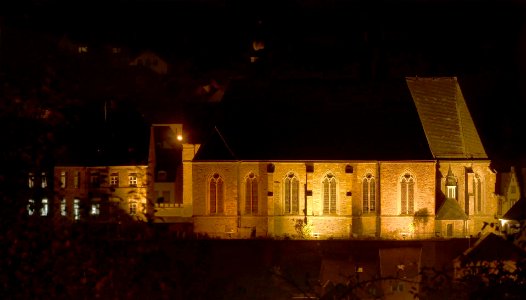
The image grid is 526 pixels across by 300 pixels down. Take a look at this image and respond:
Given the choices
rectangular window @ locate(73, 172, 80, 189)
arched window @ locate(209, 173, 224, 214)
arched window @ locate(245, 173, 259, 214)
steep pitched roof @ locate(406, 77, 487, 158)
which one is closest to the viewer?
rectangular window @ locate(73, 172, 80, 189)

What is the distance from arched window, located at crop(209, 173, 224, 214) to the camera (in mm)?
64625

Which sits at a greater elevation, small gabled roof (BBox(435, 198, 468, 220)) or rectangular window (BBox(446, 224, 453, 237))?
small gabled roof (BBox(435, 198, 468, 220))

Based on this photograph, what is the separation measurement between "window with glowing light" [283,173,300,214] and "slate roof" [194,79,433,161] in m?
1.61

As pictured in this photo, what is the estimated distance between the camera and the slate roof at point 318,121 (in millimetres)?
66438

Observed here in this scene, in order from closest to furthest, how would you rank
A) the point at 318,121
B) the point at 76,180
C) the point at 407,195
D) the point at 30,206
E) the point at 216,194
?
the point at 30,206 < the point at 76,180 < the point at 216,194 < the point at 407,195 < the point at 318,121

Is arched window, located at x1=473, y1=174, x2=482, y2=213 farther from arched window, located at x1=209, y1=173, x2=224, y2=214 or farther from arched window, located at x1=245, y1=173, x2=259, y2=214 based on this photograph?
arched window, located at x1=209, y1=173, x2=224, y2=214

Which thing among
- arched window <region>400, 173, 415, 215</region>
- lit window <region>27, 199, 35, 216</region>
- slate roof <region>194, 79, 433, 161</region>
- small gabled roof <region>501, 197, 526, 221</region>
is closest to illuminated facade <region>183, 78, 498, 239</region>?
arched window <region>400, 173, 415, 215</region>

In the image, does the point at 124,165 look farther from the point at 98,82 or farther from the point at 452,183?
the point at 98,82

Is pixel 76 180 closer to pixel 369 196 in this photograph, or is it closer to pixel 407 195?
pixel 369 196

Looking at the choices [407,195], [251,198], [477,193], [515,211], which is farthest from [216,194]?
[515,211]

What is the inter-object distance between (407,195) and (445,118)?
17.3 ft

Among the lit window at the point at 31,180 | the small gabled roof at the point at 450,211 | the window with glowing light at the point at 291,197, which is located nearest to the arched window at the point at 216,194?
the window with glowing light at the point at 291,197

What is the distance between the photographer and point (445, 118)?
220 ft

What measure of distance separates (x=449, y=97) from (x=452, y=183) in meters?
5.18
